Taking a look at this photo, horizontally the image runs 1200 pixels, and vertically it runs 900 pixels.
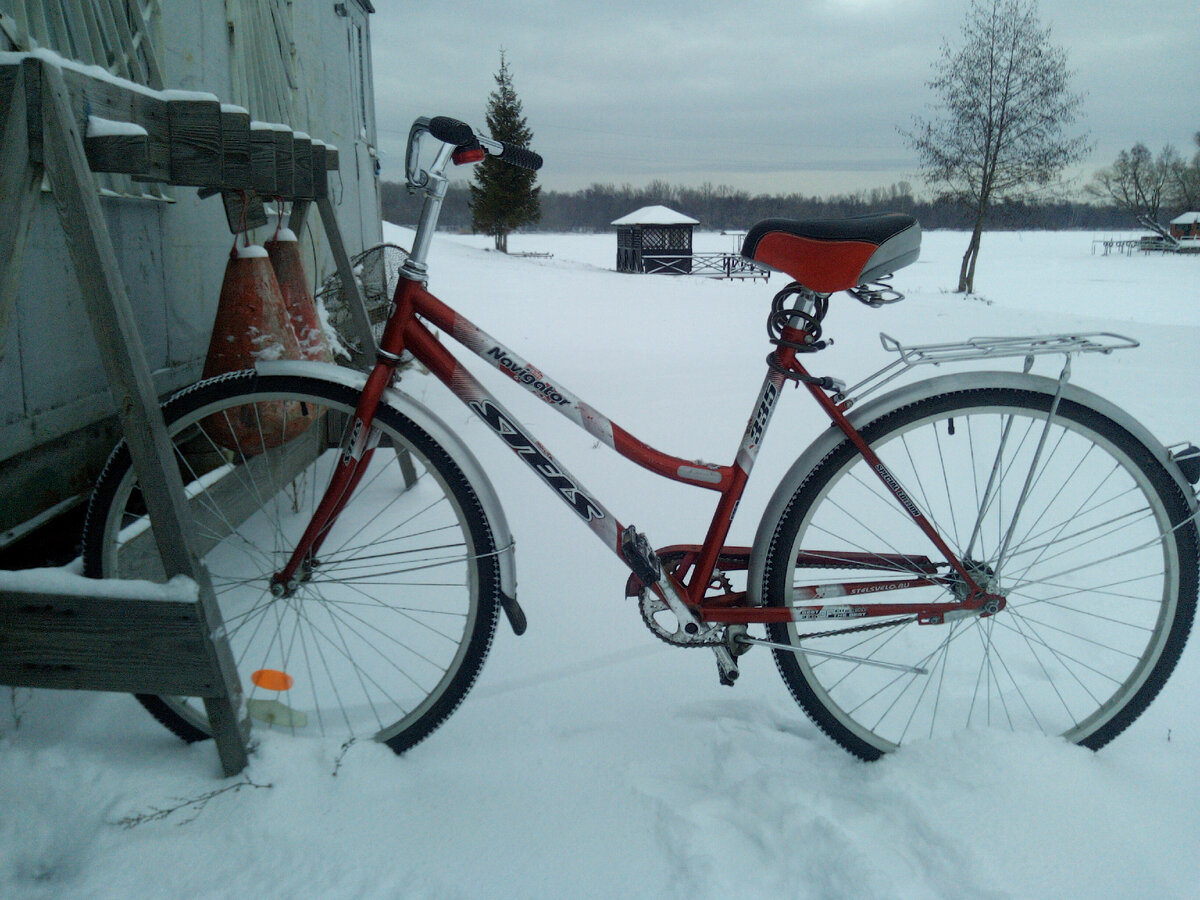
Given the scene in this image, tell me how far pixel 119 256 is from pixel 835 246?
244 centimetres

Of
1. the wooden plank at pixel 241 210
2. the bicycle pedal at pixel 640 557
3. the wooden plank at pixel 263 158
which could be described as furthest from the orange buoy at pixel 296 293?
the bicycle pedal at pixel 640 557

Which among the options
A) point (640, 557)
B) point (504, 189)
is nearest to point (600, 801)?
point (640, 557)

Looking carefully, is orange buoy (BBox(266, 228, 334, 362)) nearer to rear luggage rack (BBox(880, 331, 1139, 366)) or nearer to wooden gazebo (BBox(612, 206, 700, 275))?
rear luggage rack (BBox(880, 331, 1139, 366))

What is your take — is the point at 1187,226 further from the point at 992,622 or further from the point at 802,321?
the point at 802,321

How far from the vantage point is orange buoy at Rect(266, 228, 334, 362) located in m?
3.07

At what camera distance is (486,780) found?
176 cm

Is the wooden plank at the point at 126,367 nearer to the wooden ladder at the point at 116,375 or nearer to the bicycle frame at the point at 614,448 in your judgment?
the wooden ladder at the point at 116,375

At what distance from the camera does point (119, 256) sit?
2.65 metres

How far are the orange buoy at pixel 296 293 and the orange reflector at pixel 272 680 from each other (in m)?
1.41

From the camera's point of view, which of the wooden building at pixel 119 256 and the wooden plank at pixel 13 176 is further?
the wooden building at pixel 119 256

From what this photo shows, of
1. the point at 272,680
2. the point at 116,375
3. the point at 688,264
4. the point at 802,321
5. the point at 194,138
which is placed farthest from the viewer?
the point at 688,264

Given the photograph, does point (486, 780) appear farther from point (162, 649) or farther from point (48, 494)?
point (48, 494)

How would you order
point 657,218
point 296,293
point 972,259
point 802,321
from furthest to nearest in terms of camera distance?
point 657,218, point 972,259, point 296,293, point 802,321

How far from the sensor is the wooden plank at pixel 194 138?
1630mm
